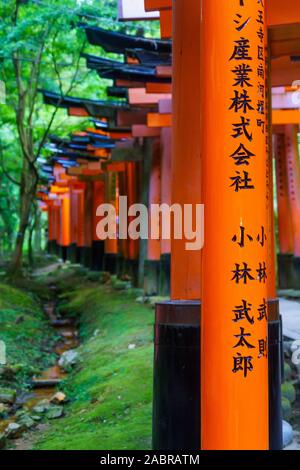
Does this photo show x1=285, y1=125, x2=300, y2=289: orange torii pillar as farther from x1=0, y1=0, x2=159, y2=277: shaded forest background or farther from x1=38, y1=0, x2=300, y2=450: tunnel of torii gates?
x1=38, y1=0, x2=300, y2=450: tunnel of torii gates

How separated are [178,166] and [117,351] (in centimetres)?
555

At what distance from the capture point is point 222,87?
3592mm

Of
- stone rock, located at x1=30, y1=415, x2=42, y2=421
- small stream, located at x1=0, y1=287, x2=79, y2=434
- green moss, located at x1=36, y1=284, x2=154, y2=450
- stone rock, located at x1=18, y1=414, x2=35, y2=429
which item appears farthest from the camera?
small stream, located at x1=0, y1=287, x2=79, y2=434

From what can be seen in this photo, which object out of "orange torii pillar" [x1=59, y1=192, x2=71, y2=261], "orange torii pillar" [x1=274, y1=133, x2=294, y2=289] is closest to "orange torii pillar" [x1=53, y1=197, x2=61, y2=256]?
"orange torii pillar" [x1=59, y1=192, x2=71, y2=261]

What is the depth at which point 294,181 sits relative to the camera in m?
14.1

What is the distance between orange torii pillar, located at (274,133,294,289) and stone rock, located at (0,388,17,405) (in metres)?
7.51

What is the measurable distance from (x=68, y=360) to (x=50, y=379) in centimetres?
113

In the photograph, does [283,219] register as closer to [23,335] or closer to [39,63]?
[23,335]

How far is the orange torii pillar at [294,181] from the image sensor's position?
45.2ft

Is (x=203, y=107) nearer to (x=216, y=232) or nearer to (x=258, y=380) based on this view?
(x=216, y=232)

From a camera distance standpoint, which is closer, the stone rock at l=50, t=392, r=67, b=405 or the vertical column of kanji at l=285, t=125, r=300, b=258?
the stone rock at l=50, t=392, r=67, b=405

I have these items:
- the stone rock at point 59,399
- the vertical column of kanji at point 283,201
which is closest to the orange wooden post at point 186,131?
the stone rock at point 59,399

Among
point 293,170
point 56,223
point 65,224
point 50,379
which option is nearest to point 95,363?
point 50,379

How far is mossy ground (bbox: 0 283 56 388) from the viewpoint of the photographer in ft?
35.9
